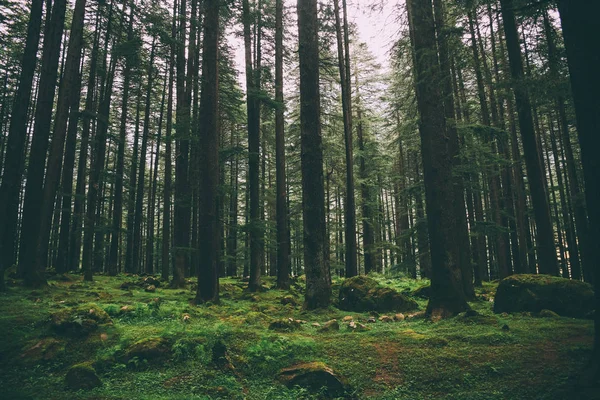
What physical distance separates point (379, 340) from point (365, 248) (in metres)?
15.6

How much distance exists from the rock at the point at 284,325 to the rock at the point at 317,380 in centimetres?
194

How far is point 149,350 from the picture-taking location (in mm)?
5121

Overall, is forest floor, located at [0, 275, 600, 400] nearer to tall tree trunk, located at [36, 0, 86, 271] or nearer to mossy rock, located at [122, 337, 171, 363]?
mossy rock, located at [122, 337, 171, 363]

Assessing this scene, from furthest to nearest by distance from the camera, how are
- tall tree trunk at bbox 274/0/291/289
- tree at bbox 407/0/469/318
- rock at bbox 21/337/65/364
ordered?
tall tree trunk at bbox 274/0/291/289 → tree at bbox 407/0/469/318 → rock at bbox 21/337/65/364

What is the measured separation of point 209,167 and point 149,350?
243 inches

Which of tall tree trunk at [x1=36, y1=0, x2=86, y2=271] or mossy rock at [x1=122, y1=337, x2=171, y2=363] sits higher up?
tall tree trunk at [x1=36, y1=0, x2=86, y2=271]

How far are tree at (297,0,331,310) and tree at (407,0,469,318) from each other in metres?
2.87

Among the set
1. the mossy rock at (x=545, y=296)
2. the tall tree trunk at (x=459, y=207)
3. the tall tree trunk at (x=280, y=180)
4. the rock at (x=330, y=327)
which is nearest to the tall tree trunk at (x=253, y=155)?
the tall tree trunk at (x=280, y=180)

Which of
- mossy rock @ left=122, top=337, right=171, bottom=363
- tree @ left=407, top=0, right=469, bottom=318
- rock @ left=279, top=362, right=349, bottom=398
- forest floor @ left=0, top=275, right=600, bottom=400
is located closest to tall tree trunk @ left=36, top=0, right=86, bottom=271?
forest floor @ left=0, top=275, right=600, bottom=400

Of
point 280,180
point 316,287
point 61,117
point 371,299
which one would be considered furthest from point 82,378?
point 61,117

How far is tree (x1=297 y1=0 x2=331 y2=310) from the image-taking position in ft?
29.0

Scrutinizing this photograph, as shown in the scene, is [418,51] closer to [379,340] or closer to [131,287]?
[379,340]

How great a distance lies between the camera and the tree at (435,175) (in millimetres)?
7359

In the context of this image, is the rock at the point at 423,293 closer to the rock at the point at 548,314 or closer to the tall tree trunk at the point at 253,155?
the rock at the point at 548,314
